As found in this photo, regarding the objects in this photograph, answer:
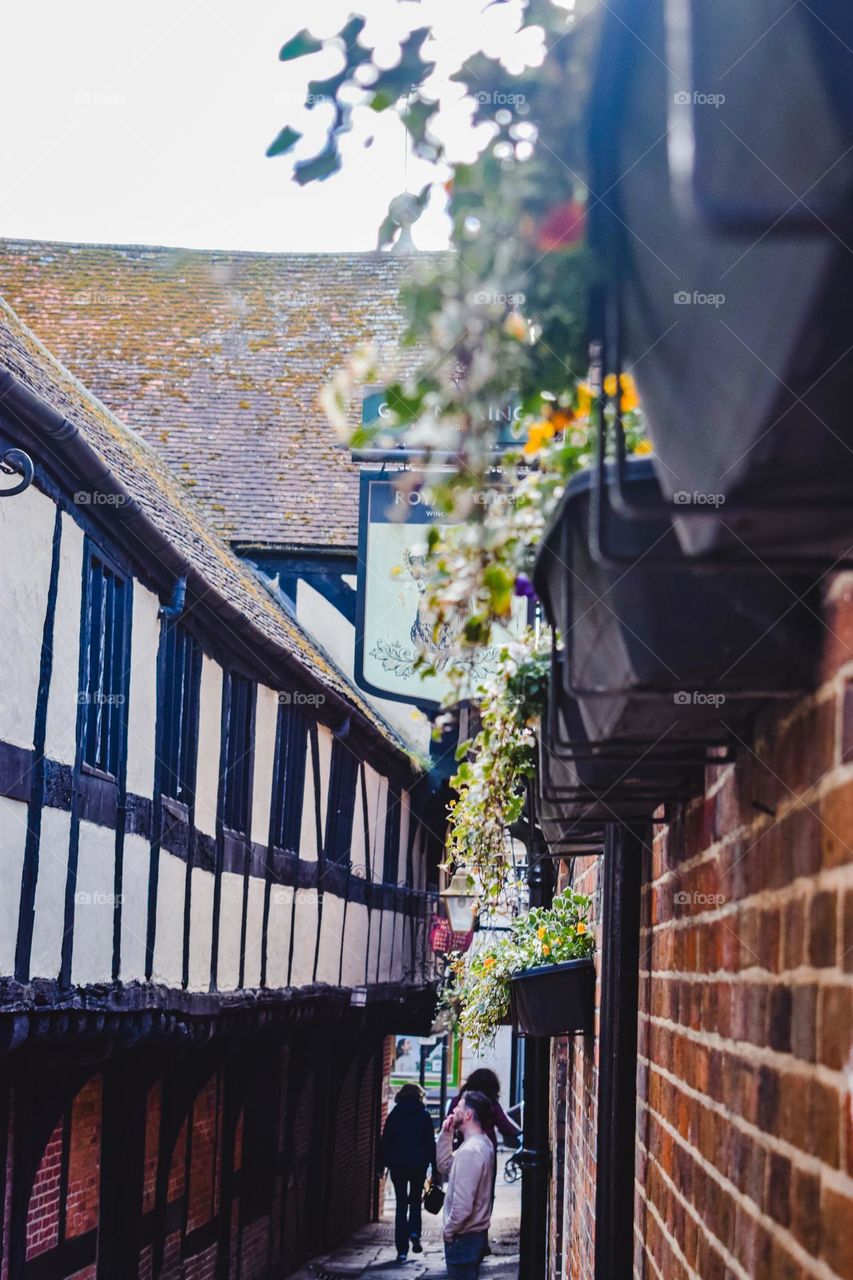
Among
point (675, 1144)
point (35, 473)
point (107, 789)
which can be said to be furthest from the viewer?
point (107, 789)

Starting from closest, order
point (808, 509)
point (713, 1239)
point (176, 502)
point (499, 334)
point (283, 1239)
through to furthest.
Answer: point (808, 509) < point (499, 334) < point (713, 1239) < point (176, 502) < point (283, 1239)

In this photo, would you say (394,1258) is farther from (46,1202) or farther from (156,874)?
(156,874)

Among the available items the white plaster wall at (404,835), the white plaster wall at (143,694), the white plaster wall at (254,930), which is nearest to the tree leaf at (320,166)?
the white plaster wall at (143,694)

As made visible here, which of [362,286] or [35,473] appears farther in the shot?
[362,286]

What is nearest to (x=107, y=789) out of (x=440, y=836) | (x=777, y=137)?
(x=777, y=137)

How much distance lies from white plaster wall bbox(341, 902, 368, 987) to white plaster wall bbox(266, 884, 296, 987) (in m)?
2.12

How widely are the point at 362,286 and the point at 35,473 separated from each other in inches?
526

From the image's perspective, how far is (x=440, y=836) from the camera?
18.5 meters

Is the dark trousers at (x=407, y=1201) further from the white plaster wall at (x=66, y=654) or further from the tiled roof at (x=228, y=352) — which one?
the white plaster wall at (x=66, y=654)

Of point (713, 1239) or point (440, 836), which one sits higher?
point (440, 836)

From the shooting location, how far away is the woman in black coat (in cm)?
1364

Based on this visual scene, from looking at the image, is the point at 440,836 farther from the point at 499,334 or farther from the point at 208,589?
the point at 499,334

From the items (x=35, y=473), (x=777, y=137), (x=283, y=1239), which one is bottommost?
(x=283, y=1239)

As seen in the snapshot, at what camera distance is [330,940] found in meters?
12.6
